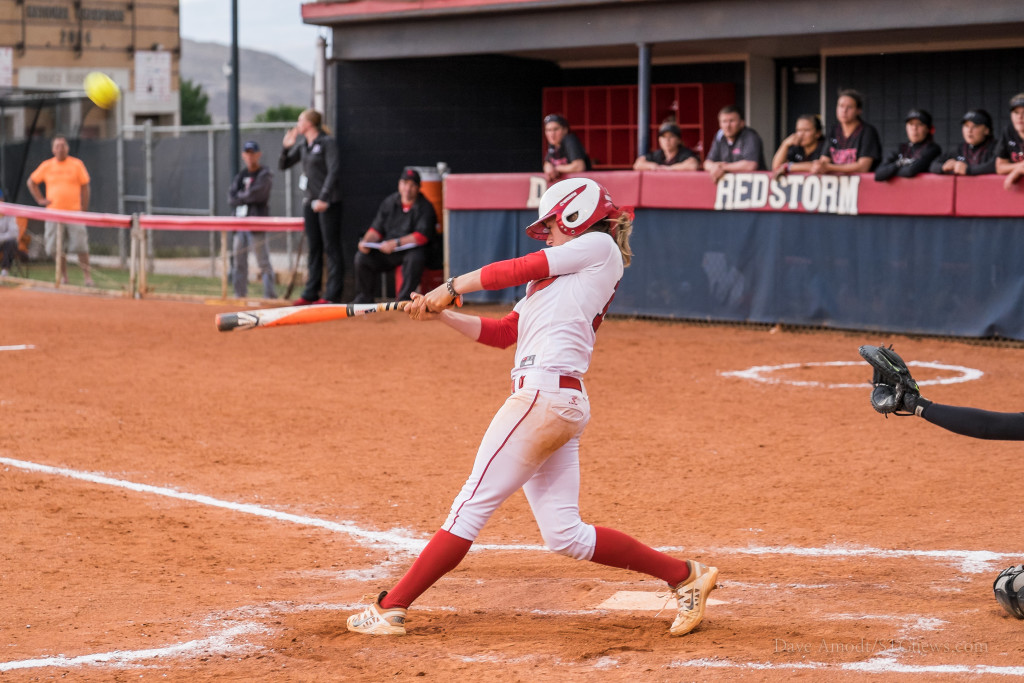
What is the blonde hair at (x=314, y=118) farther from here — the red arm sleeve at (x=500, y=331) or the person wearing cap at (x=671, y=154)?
the red arm sleeve at (x=500, y=331)

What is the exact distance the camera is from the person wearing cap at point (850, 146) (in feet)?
38.9

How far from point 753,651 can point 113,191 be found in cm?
2108

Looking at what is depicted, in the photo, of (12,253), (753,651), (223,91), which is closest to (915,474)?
(753,651)

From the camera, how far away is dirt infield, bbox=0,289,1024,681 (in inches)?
171

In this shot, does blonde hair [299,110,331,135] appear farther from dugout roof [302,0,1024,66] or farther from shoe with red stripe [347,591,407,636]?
shoe with red stripe [347,591,407,636]

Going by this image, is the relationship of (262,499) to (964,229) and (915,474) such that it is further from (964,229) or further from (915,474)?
(964,229)

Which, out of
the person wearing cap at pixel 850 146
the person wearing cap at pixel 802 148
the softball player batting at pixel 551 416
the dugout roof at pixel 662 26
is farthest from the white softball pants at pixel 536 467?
the dugout roof at pixel 662 26

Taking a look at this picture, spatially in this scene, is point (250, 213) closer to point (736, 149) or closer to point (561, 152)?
point (561, 152)

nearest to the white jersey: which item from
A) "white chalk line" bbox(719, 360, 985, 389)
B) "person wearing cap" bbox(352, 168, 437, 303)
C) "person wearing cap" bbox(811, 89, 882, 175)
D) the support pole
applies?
"white chalk line" bbox(719, 360, 985, 389)

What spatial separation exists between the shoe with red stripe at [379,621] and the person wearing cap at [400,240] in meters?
9.70

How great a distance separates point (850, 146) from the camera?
1216 cm

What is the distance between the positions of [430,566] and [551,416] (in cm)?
70

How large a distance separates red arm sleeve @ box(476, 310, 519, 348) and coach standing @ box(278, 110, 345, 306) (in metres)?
10.1

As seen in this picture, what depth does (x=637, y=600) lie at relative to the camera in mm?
5070
